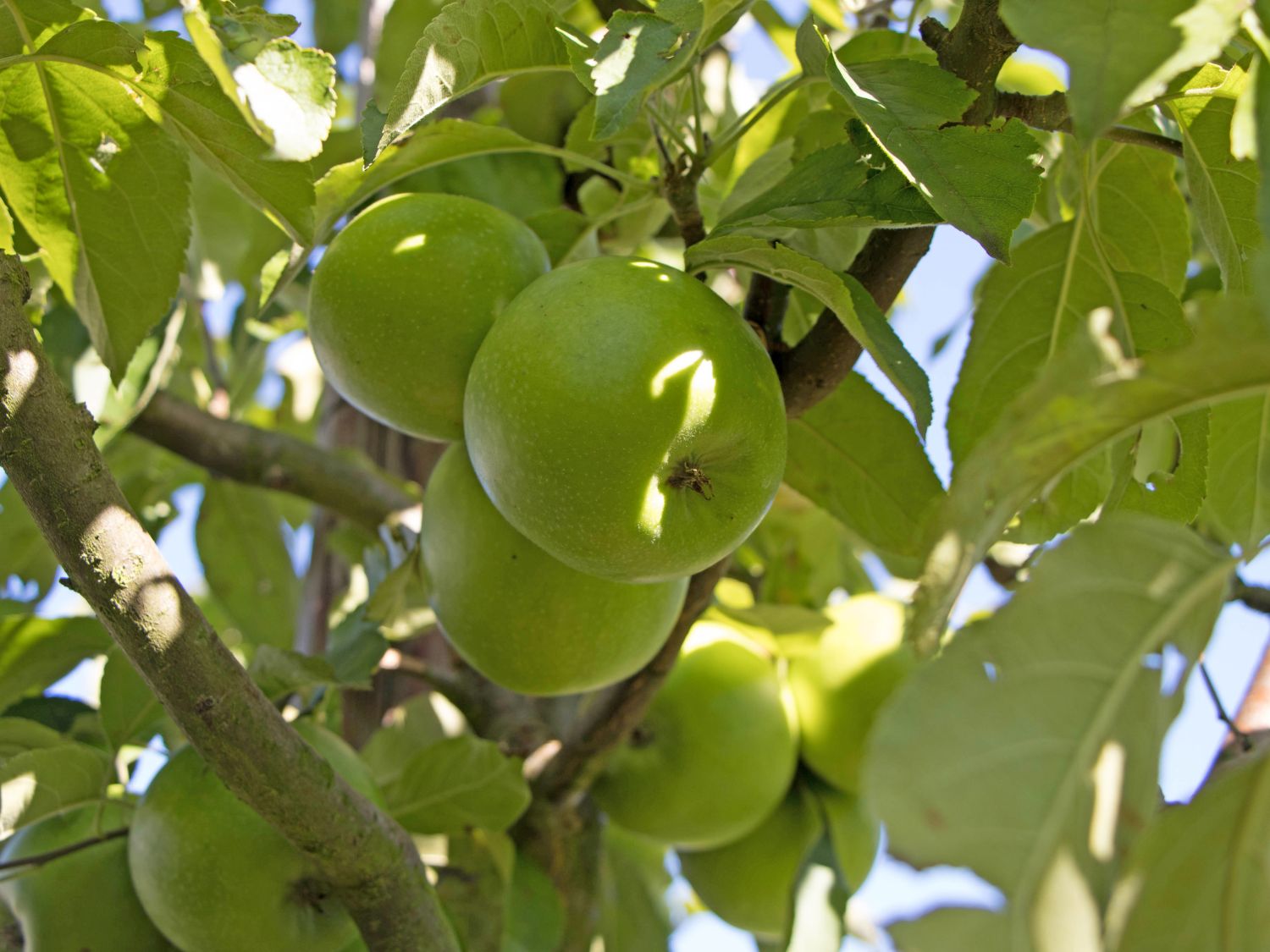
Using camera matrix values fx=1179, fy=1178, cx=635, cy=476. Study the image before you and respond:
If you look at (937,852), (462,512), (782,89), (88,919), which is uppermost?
(782,89)

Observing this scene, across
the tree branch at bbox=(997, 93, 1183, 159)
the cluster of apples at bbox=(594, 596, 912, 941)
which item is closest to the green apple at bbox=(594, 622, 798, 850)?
the cluster of apples at bbox=(594, 596, 912, 941)

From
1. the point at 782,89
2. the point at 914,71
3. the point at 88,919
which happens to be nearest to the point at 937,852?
the point at 914,71

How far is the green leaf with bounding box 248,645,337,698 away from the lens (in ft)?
3.52

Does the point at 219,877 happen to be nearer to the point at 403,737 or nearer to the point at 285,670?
the point at 285,670

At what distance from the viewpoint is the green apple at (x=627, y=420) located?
31.0 inches

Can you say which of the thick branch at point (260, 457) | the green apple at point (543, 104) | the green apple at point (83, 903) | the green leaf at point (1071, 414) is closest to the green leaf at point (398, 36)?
the green apple at point (543, 104)

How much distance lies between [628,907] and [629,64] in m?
1.35

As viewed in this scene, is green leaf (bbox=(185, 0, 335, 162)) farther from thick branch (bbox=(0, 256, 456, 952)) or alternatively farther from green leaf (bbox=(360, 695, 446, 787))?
→ green leaf (bbox=(360, 695, 446, 787))

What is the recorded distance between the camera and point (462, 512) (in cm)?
103

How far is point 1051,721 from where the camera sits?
0.50 meters

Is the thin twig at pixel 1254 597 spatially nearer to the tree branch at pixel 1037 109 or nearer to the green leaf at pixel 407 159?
the tree branch at pixel 1037 109

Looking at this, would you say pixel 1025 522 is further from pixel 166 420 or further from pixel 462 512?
pixel 166 420

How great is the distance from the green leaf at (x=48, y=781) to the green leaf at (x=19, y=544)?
2.08ft

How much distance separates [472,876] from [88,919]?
42cm
